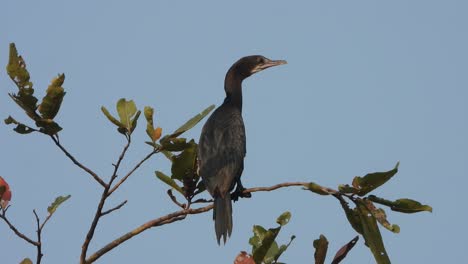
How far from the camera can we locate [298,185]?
3.26 m

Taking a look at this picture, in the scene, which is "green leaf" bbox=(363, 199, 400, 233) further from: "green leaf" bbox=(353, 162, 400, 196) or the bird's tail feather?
the bird's tail feather

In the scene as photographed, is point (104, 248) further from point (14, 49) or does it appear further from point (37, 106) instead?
Result: point (14, 49)

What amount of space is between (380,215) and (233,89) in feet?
13.1

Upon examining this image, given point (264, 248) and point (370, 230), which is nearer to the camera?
point (264, 248)

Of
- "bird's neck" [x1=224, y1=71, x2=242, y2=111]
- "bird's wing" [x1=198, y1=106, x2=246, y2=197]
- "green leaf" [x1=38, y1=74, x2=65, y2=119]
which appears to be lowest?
"green leaf" [x1=38, y1=74, x2=65, y2=119]

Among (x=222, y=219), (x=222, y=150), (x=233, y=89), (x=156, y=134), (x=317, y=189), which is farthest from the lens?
(x=233, y=89)

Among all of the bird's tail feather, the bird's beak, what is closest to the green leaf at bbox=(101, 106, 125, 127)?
the bird's tail feather

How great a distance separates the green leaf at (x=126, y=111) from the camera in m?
3.54

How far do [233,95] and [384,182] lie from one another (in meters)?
4.06

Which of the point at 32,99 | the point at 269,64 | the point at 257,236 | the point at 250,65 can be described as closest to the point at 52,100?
the point at 32,99

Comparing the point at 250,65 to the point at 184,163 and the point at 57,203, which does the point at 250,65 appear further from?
the point at 57,203

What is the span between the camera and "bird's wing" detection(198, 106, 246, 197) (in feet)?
17.0

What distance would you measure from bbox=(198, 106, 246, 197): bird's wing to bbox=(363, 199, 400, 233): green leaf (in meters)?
1.75

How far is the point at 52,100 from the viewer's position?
11.3 feet
